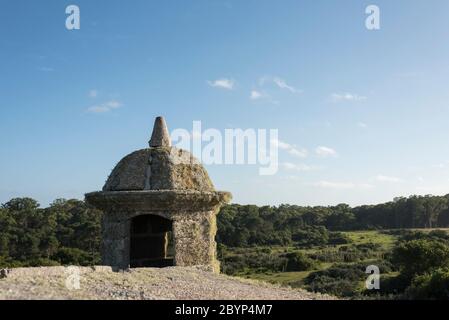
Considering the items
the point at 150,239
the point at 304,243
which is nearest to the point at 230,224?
the point at 304,243

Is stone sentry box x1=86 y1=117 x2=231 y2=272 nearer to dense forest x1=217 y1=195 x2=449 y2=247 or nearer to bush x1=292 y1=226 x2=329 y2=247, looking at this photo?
bush x1=292 y1=226 x2=329 y2=247

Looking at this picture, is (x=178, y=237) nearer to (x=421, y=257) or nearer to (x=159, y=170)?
(x=159, y=170)

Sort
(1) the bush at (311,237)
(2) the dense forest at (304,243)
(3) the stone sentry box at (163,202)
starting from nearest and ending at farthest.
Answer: (3) the stone sentry box at (163,202) → (2) the dense forest at (304,243) → (1) the bush at (311,237)

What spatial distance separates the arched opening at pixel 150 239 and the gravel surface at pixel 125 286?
13.3ft

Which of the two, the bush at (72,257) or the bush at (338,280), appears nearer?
the bush at (338,280)

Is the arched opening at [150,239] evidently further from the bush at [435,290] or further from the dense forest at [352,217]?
the dense forest at [352,217]

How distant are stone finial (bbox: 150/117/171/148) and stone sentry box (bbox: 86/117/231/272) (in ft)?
0.37

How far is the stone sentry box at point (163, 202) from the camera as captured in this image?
419 inches

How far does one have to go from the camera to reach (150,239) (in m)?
13.9

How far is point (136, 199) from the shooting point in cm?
1054

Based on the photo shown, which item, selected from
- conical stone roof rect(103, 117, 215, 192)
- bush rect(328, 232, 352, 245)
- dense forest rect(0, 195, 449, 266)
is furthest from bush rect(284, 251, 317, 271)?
conical stone roof rect(103, 117, 215, 192)

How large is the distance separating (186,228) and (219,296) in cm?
411

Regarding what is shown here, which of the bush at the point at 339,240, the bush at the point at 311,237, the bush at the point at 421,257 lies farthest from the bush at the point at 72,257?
the bush at the point at 339,240

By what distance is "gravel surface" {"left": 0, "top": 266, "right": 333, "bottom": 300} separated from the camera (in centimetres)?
614
